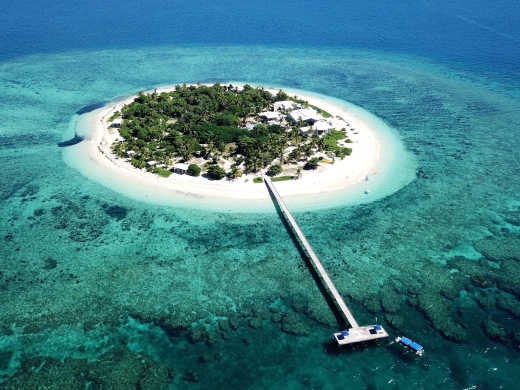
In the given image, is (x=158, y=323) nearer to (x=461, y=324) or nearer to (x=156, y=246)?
(x=156, y=246)

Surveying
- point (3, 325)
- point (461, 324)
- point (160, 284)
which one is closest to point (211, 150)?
point (160, 284)

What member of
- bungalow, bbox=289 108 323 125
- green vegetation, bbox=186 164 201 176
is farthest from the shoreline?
bungalow, bbox=289 108 323 125

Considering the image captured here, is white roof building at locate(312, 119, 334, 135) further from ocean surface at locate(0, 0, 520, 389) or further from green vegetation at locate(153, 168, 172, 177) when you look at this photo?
green vegetation at locate(153, 168, 172, 177)

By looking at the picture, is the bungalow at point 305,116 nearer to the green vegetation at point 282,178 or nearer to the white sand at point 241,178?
the white sand at point 241,178

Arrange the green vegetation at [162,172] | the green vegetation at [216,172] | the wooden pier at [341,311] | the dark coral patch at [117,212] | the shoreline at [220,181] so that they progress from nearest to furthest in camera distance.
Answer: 1. the wooden pier at [341,311]
2. the dark coral patch at [117,212]
3. the shoreline at [220,181]
4. the green vegetation at [216,172]
5. the green vegetation at [162,172]

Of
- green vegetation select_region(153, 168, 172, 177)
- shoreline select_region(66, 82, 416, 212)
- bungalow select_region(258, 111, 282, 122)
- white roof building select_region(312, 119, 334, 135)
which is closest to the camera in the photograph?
shoreline select_region(66, 82, 416, 212)

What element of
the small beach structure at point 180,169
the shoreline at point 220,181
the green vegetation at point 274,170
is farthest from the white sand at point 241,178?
the green vegetation at point 274,170
